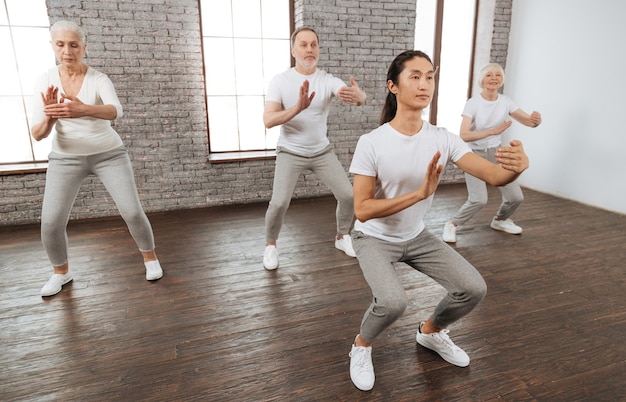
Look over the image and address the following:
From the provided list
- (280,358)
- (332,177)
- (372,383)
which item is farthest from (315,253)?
(372,383)

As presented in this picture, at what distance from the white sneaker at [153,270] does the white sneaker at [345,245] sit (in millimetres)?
1286

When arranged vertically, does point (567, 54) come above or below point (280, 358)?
above

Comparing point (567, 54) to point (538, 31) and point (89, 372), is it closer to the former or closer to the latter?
point (538, 31)

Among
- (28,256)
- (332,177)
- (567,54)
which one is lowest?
(28,256)

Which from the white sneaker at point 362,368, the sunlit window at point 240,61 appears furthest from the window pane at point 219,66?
the white sneaker at point 362,368

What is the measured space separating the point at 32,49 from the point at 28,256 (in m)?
2.07

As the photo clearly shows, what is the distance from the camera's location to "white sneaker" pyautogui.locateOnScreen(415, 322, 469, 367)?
5.84ft

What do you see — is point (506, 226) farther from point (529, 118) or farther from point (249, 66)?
point (249, 66)

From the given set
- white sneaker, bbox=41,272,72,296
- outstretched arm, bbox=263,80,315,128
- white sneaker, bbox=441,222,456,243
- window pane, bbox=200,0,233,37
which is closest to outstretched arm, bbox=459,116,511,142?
white sneaker, bbox=441,222,456,243

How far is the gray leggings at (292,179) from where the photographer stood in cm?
271

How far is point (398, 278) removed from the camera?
1.63 metres

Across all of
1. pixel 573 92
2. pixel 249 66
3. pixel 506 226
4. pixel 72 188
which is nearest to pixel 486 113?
pixel 506 226

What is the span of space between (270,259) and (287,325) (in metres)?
0.77

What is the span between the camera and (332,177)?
2785 millimetres
